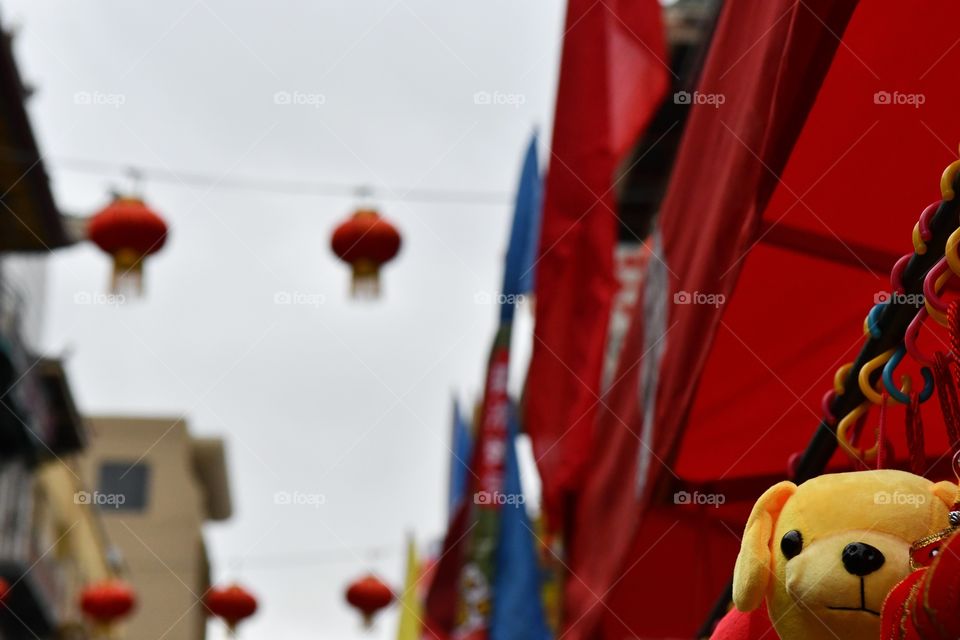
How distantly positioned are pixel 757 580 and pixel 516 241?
7.73 m

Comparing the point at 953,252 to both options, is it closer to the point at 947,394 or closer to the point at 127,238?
the point at 947,394

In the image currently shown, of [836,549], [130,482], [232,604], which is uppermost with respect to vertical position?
[836,549]

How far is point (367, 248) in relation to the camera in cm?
975

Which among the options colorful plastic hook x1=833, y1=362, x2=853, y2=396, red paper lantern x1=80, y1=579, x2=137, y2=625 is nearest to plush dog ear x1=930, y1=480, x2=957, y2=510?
colorful plastic hook x1=833, y1=362, x2=853, y2=396

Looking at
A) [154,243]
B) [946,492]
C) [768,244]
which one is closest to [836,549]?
[946,492]

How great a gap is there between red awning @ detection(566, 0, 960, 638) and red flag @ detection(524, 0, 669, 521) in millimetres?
1294

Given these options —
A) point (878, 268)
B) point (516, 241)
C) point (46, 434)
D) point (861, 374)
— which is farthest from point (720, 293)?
point (46, 434)

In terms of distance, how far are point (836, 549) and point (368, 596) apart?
12989 mm

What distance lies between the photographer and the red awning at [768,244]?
4.24 m

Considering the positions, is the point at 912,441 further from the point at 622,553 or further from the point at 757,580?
the point at 622,553

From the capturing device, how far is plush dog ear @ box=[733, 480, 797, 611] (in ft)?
9.18

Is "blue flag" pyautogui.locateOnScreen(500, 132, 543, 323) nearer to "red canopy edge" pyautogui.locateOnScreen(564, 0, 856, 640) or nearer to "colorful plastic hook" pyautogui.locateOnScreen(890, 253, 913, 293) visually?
"red canopy edge" pyautogui.locateOnScreen(564, 0, 856, 640)

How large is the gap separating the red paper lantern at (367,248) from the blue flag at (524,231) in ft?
3.13

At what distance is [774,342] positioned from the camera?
523cm
